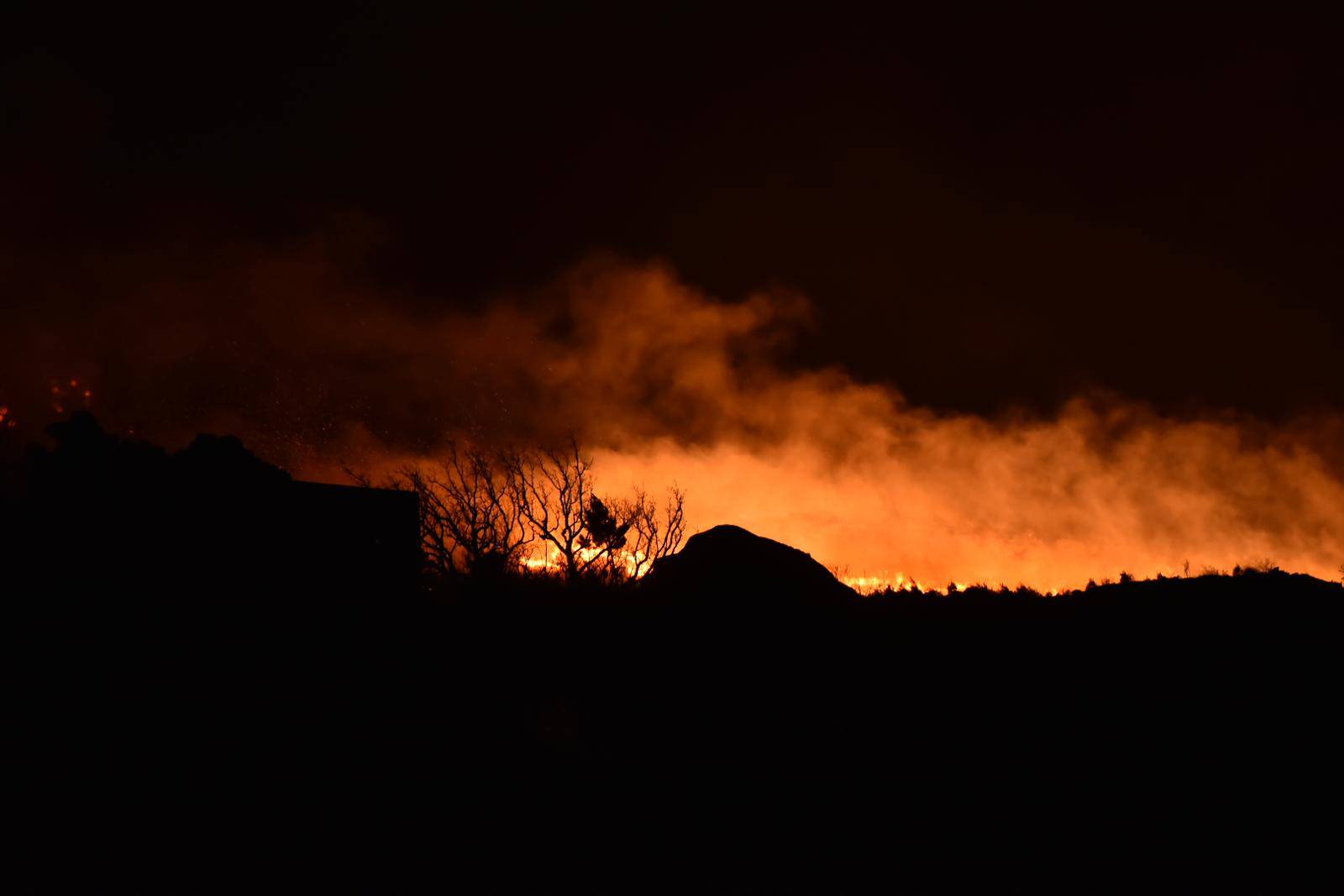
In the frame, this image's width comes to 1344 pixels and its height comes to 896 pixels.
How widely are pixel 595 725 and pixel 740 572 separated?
62.9ft

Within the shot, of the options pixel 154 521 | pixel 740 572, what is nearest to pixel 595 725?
pixel 154 521

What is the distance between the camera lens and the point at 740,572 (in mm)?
37469

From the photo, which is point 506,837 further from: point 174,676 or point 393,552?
point 393,552

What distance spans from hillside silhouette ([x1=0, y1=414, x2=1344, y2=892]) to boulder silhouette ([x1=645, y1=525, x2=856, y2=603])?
6.59 m

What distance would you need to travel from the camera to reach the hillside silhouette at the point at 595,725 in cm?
1370

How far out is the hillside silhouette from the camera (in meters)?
13.7

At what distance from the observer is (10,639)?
16.8 m

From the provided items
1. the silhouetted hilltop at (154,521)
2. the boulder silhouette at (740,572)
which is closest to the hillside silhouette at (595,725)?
the silhouetted hilltop at (154,521)

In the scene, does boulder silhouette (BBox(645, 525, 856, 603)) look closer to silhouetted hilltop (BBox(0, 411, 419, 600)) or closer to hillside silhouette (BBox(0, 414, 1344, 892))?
hillside silhouette (BBox(0, 414, 1344, 892))

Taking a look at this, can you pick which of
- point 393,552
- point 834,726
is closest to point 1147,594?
point 834,726

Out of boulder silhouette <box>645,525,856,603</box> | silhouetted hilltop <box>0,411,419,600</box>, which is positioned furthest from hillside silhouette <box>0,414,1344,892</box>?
boulder silhouette <box>645,525,856,603</box>

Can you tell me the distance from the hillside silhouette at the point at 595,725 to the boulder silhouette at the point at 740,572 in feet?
21.6

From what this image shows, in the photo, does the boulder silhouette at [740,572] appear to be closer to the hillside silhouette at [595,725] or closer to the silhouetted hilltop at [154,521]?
the hillside silhouette at [595,725]

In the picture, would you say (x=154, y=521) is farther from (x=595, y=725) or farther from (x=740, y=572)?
(x=740, y=572)
